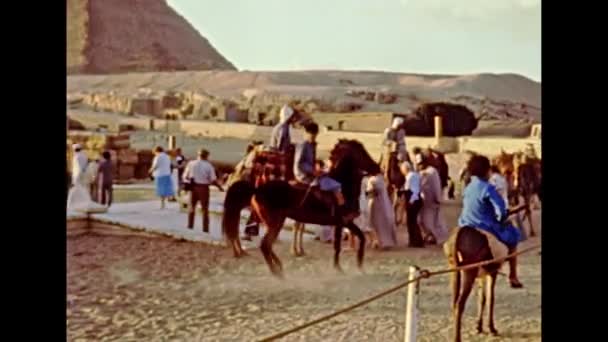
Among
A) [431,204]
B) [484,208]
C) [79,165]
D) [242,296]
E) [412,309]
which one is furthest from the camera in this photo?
[431,204]

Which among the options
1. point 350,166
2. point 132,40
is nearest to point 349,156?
point 350,166

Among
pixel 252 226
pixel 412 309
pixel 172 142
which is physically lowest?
pixel 412 309

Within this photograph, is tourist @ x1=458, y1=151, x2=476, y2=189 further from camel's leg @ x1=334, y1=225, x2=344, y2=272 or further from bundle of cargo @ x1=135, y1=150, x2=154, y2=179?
bundle of cargo @ x1=135, y1=150, x2=154, y2=179

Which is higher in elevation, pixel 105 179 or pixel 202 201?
pixel 105 179

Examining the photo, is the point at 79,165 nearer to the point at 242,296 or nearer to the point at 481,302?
the point at 242,296

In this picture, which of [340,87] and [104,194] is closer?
[104,194]

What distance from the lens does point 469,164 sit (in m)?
6.35

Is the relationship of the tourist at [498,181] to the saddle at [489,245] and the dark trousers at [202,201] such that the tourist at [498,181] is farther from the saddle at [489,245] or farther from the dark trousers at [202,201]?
the dark trousers at [202,201]

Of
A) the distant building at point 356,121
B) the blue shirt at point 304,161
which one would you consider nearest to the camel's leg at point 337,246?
the blue shirt at point 304,161

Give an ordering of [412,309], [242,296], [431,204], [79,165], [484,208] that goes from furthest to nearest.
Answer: [431,204] < [484,208] < [242,296] < [79,165] < [412,309]

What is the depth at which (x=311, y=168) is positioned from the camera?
624 cm

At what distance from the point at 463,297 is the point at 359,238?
2.23ft

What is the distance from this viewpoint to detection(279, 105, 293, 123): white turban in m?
6.27

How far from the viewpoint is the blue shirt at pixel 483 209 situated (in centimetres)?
630
